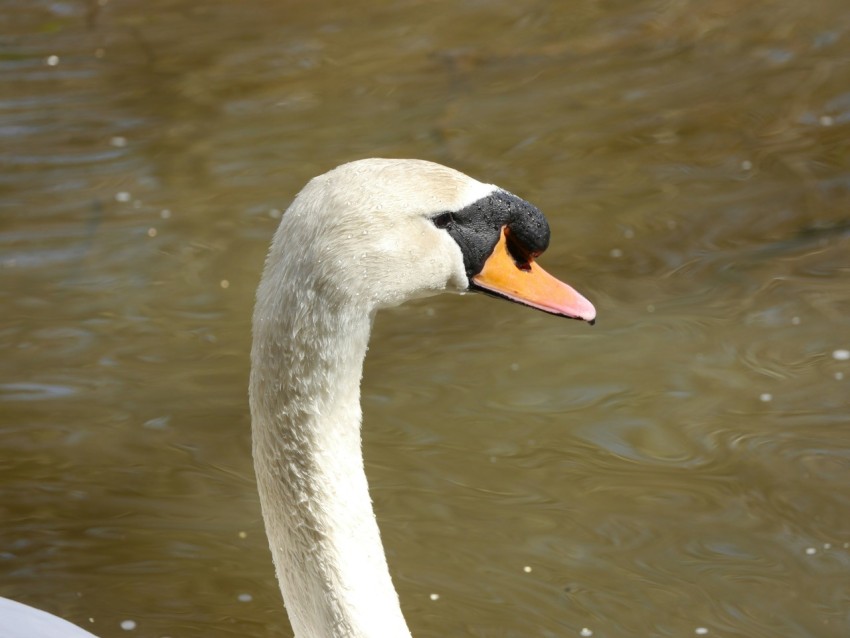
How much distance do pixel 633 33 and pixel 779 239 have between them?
6.77 ft

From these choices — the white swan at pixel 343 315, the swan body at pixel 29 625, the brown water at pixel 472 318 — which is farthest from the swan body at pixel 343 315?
the brown water at pixel 472 318

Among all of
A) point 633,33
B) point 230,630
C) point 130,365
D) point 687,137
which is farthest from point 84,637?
point 633,33

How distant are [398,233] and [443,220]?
4.6 inches

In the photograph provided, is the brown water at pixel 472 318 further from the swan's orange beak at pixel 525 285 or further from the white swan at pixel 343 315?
the swan's orange beak at pixel 525 285

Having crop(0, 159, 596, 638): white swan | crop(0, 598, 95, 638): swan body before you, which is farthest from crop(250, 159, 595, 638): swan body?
crop(0, 598, 95, 638): swan body

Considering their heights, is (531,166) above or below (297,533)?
below

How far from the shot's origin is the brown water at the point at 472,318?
3.87m

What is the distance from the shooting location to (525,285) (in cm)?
279

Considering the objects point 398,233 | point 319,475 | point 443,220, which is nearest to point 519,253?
point 443,220

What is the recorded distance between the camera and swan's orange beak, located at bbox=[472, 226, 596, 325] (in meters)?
2.72

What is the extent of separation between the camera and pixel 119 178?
621 centimetres

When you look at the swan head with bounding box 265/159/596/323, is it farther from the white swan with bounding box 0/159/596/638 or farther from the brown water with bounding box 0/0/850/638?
the brown water with bounding box 0/0/850/638

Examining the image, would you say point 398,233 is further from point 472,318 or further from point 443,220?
point 472,318

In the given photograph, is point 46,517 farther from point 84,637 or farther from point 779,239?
A: point 779,239
